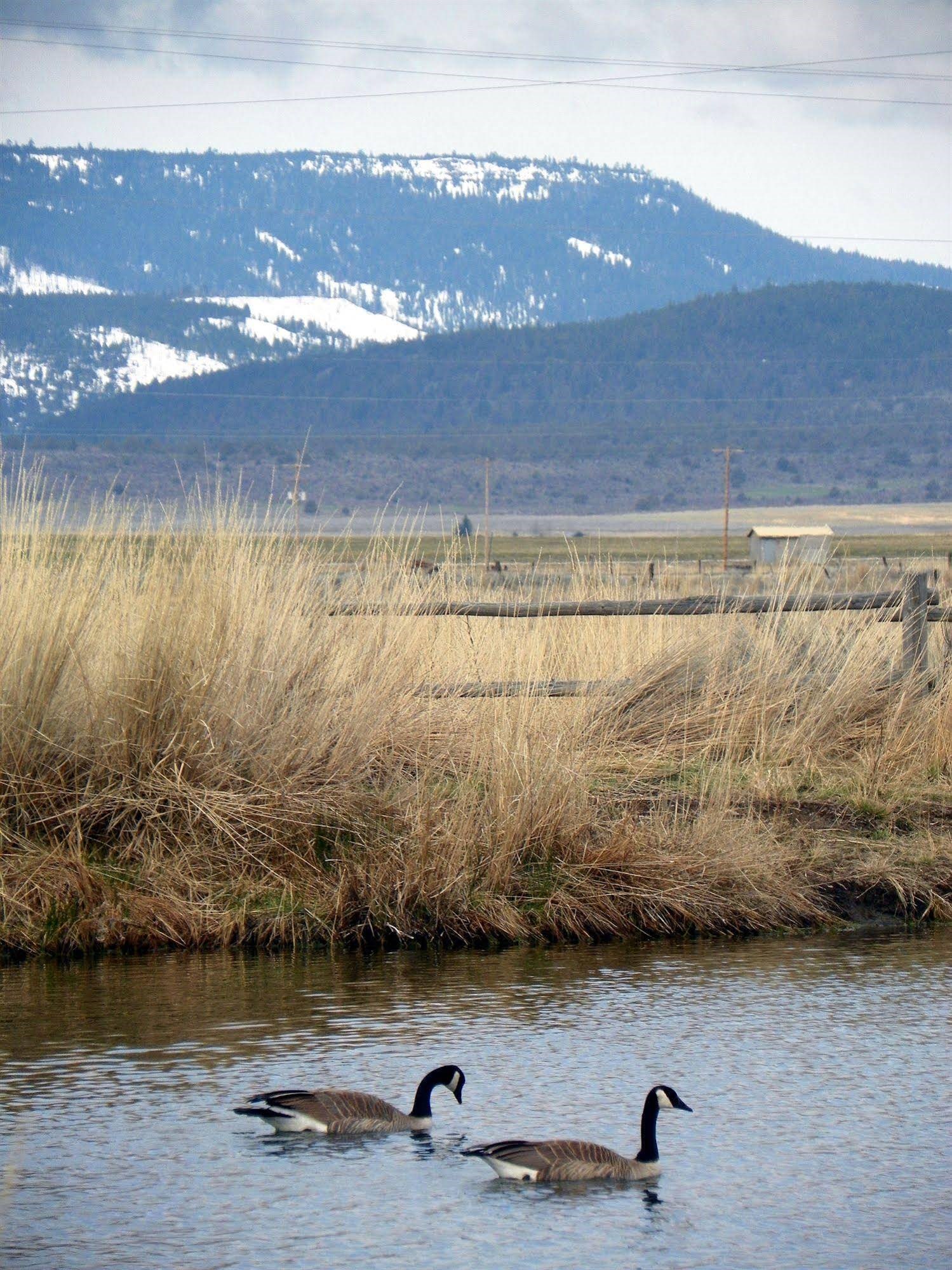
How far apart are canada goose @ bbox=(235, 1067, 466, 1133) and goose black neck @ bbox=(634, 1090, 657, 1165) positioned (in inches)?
26.2

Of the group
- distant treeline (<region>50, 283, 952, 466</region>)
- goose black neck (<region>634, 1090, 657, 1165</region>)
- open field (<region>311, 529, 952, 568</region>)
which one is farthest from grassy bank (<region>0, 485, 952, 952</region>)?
distant treeline (<region>50, 283, 952, 466</region>)

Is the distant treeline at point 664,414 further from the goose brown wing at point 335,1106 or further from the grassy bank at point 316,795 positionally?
the goose brown wing at point 335,1106

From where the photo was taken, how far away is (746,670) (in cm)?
966

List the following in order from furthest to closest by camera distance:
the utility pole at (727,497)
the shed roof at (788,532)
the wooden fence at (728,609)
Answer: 1. the shed roof at (788,532)
2. the utility pole at (727,497)
3. the wooden fence at (728,609)

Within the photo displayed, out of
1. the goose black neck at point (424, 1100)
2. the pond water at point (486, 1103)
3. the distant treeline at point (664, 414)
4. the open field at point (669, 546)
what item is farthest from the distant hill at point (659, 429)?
the goose black neck at point (424, 1100)

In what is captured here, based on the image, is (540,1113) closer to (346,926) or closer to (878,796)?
(346,926)

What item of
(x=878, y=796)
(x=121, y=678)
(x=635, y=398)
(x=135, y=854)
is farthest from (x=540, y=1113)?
(x=635, y=398)

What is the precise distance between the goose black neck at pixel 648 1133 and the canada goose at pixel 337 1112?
26.2 inches

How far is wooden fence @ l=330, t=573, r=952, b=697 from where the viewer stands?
355 inches

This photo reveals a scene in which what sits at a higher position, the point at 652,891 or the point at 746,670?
the point at 746,670

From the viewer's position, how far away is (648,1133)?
169 inches

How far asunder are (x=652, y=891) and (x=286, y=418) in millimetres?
191898

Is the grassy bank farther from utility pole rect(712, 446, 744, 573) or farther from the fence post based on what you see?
utility pole rect(712, 446, 744, 573)

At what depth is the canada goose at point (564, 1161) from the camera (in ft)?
13.8
